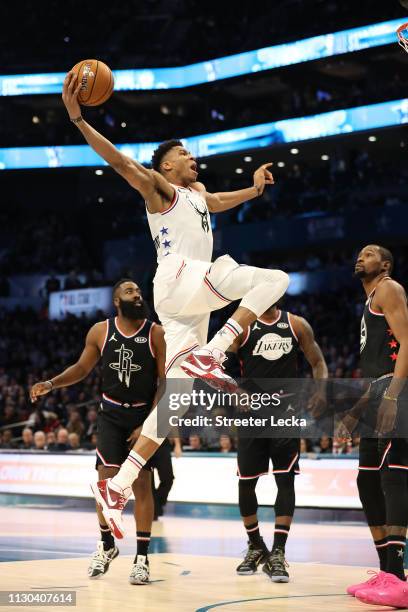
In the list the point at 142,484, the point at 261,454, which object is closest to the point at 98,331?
the point at 142,484

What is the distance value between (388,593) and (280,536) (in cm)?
177

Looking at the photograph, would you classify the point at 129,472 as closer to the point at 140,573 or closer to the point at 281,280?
the point at 140,573

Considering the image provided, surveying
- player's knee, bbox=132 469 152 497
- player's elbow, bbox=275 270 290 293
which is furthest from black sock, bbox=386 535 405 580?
player's knee, bbox=132 469 152 497

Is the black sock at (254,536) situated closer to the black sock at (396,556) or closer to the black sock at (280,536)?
the black sock at (280,536)

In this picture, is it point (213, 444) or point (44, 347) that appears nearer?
point (213, 444)

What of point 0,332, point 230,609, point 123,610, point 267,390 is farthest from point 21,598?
point 0,332

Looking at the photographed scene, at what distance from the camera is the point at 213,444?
619 inches

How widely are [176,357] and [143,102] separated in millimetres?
33613

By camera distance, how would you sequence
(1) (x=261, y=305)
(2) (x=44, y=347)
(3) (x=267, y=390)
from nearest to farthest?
(1) (x=261, y=305) < (3) (x=267, y=390) < (2) (x=44, y=347)

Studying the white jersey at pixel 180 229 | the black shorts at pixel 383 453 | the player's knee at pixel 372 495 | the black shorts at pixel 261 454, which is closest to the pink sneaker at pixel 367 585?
the player's knee at pixel 372 495

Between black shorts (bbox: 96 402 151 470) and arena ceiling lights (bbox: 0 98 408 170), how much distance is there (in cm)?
2427

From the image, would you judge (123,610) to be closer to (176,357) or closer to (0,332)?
(176,357)

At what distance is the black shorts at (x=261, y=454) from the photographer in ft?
27.2

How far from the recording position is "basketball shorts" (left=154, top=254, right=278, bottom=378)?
6.46 metres
